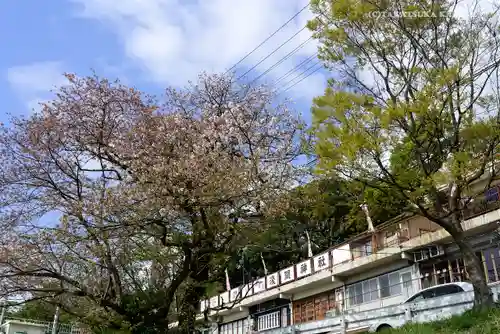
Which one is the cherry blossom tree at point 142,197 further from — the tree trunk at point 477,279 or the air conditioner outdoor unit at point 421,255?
the air conditioner outdoor unit at point 421,255

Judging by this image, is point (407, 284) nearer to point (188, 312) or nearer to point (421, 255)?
point (421, 255)

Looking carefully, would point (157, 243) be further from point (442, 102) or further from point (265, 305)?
point (265, 305)

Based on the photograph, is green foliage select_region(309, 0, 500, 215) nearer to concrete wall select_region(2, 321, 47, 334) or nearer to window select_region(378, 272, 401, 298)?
window select_region(378, 272, 401, 298)

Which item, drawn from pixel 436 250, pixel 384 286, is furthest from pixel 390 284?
pixel 436 250

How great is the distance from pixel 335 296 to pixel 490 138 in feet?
58.2

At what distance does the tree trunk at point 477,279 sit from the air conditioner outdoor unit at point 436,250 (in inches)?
373

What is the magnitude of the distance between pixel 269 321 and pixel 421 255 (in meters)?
14.4

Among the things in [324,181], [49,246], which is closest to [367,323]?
[324,181]

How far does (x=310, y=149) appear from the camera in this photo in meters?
12.2

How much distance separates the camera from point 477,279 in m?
10.7

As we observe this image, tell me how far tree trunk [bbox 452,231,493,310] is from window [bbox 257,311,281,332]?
71.5 feet

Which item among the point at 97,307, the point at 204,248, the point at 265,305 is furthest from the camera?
the point at 265,305

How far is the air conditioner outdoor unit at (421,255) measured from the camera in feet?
69.3

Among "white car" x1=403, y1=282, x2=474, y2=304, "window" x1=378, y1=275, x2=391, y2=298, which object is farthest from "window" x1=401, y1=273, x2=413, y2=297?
"white car" x1=403, y1=282, x2=474, y2=304
